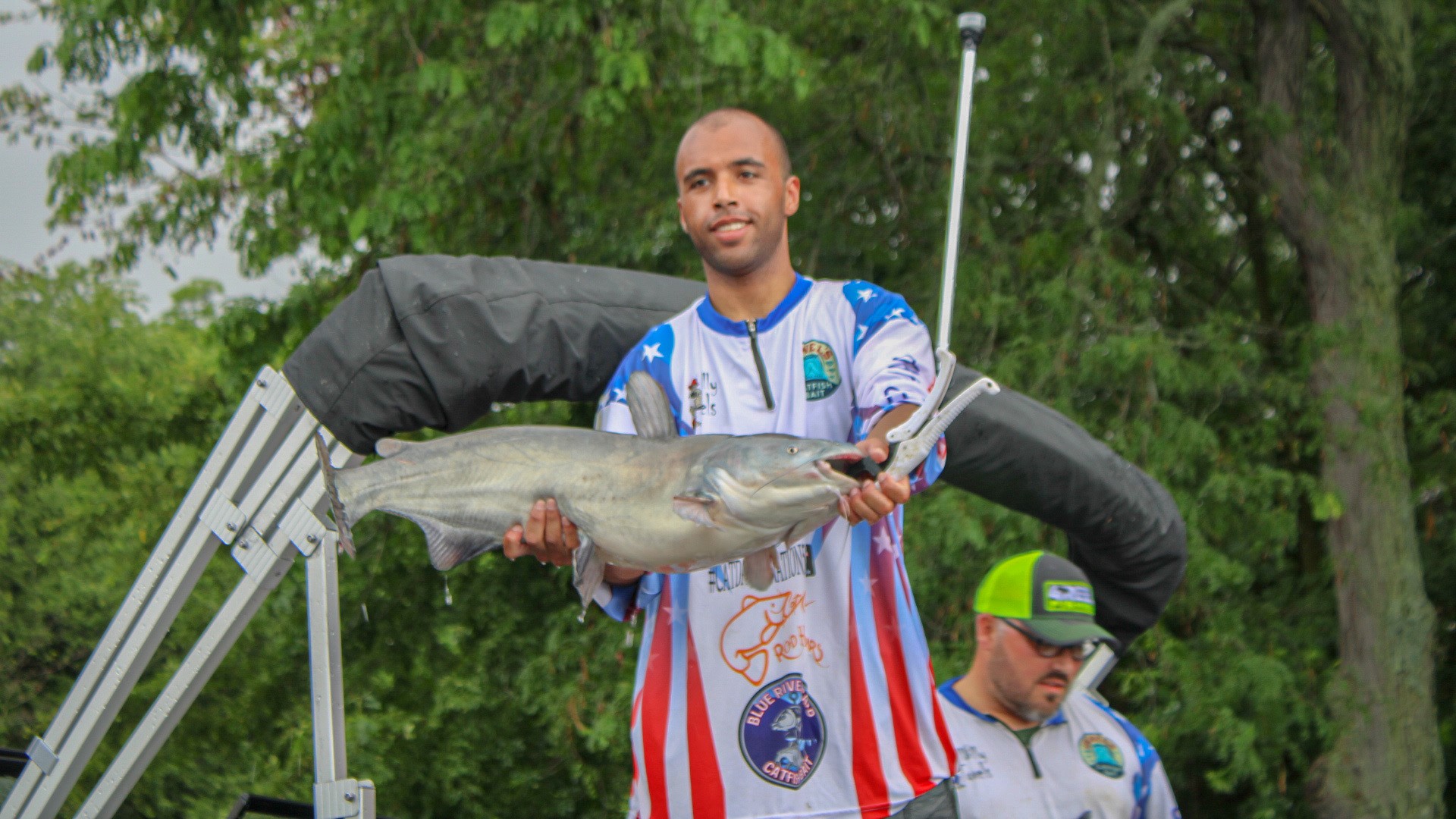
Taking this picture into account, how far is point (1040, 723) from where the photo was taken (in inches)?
147

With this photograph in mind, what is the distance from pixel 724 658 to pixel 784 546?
1.01 feet

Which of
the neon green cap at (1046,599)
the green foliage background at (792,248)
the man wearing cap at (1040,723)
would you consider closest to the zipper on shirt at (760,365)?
the man wearing cap at (1040,723)

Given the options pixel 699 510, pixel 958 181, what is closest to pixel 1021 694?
pixel 958 181

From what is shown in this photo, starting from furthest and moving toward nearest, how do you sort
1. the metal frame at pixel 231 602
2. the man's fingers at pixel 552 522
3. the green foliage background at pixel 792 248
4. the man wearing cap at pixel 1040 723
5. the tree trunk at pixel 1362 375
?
the tree trunk at pixel 1362 375, the green foliage background at pixel 792 248, the man wearing cap at pixel 1040 723, the metal frame at pixel 231 602, the man's fingers at pixel 552 522

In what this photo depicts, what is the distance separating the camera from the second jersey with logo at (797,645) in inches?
98.0

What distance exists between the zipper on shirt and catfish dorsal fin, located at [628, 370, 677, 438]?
23cm

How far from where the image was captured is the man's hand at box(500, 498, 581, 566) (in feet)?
7.62

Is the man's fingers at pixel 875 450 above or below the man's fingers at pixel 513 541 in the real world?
below

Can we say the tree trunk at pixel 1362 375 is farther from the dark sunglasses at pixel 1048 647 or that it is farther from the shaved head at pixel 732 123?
the shaved head at pixel 732 123

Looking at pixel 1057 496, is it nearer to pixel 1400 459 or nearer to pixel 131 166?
pixel 1400 459

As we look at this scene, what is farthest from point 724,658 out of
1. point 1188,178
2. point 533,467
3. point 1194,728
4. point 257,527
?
point 1188,178

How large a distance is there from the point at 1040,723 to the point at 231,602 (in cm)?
197

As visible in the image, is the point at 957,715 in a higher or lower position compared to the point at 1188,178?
lower

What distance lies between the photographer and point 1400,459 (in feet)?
23.1
